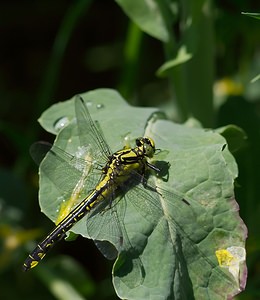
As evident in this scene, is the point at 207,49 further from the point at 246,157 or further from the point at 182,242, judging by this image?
the point at 182,242

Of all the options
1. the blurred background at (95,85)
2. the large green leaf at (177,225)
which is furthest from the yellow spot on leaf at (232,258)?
the blurred background at (95,85)

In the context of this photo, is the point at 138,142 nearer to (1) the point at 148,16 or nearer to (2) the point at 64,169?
(2) the point at 64,169

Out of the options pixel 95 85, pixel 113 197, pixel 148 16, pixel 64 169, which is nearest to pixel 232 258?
pixel 113 197

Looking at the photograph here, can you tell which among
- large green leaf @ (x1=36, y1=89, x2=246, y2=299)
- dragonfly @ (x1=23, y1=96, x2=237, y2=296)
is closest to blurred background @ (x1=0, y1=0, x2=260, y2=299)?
large green leaf @ (x1=36, y1=89, x2=246, y2=299)

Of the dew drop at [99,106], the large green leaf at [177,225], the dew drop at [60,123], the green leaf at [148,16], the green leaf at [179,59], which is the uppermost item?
the green leaf at [148,16]

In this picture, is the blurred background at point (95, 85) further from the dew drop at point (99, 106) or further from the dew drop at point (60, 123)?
Answer: the dew drop at point (60, 123)

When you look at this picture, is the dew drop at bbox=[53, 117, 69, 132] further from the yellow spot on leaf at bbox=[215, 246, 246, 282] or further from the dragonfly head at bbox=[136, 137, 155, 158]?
the yellow spot on leaf at bbox=[215, 246, 246, 282]
